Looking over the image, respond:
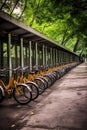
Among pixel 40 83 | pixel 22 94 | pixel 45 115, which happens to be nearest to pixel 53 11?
pixel 40 83

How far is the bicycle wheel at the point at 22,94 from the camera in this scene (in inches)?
380

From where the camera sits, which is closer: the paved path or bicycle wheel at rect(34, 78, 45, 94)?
the paved path

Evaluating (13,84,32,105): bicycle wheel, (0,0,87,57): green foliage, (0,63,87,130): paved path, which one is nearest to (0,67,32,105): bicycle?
(13,84,32,105): bicycle wheel

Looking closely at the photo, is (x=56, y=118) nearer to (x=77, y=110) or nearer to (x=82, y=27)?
(x=77, y=110)

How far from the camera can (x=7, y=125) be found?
686cm

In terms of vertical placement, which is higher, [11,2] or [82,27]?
[11,2]

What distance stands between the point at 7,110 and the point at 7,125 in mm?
1796

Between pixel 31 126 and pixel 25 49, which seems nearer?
pixel 31 126

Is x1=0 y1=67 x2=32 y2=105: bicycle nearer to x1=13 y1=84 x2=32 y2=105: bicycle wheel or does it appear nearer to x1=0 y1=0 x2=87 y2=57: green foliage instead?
x1=13 y1=84 x2=32 y2=105: bicycle wheel

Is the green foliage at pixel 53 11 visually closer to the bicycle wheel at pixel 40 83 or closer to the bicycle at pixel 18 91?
the bicycle wheel at pixel 40 83

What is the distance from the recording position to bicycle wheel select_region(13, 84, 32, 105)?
31.7ft

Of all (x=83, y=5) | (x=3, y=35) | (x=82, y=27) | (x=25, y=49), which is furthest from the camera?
(x=82, y=27)

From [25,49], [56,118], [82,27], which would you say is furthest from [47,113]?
[82,27]

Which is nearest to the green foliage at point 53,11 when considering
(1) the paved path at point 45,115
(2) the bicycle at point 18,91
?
(2) the bicycle at point 18,91
